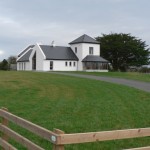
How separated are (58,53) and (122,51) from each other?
19642 millimetres

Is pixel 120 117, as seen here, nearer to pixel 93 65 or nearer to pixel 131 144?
pixel 131 144

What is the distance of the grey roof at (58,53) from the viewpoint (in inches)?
2867

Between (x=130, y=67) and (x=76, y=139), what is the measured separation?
83953 mm

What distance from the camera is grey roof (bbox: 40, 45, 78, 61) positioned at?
72812 millimetres

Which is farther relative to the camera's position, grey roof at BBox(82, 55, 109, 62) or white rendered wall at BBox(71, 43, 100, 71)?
white rendered wall at BBox(71, 43, 100, 71)

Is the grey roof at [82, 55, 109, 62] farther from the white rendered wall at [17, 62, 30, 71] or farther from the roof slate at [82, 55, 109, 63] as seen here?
the white rendered wall at [17, 62, 30, 71]

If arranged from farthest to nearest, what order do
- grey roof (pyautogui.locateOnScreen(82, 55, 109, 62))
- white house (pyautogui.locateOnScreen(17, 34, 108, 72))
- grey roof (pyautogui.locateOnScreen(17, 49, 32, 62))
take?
grey roof (pyautogui.locateOnScreen(17, 49, 32, 62)), grey roof (pyautogui.locateOnScreen(82, 55, 109, 62)), white house (pyautogui.locateOnScreen(17, 34, 108, 72))

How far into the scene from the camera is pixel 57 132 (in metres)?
5.11

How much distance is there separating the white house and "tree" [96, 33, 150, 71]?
10.1 m

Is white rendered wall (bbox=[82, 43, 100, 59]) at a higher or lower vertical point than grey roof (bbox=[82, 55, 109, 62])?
higher

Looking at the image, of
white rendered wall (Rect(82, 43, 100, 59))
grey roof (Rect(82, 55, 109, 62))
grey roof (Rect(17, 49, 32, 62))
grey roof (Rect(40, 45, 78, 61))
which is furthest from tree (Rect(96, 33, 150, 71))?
grey roof (Rect(17, 49, 32, 62))

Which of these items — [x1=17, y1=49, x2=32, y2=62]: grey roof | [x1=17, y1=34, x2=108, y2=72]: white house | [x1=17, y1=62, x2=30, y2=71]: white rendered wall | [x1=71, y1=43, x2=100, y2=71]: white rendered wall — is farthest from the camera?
[x1=17, y1=49, x2=32, y2=62]: grey roof

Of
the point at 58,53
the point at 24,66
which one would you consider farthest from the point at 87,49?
the point at 24,66

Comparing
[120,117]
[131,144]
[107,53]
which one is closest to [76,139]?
[131,144]
